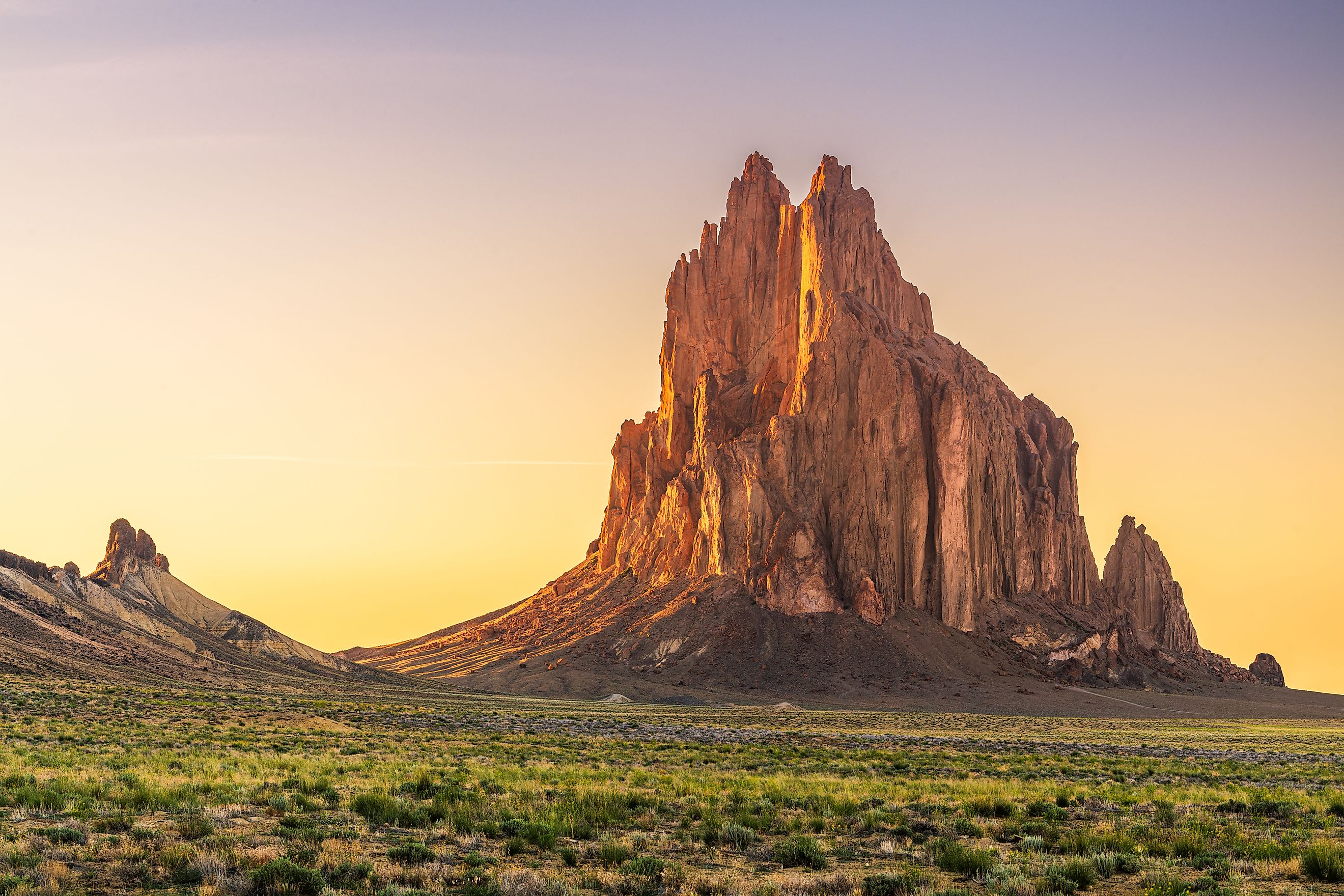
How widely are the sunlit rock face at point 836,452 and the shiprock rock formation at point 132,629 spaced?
2244 inches

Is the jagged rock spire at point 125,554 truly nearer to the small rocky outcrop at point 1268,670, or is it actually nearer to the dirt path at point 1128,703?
the dirt path at point 1128,703

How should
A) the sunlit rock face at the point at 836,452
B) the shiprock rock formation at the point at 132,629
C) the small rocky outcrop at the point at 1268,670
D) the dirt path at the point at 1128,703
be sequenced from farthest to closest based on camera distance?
the small rocky outcrop at the point at 1268,670 → the sunlit rock face at the point at 836,452 → the dirt path at the point at 1128,703 → the shiprock rock formation at the point at 132,629

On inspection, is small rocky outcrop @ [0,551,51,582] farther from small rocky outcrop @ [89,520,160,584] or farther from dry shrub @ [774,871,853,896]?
dry shrub @ [774,871,853,896]

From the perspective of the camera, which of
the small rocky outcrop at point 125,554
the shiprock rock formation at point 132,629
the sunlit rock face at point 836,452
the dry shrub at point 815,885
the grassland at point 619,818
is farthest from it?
the sunlit rock face at point 836,452

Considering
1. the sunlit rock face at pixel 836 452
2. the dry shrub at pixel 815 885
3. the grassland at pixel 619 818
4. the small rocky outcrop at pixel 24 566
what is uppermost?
the sunlit rock face at pixel 836 452

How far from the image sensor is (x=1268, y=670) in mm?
197125

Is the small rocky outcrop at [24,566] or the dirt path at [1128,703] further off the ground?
the small rocky outcrop at [24,566]

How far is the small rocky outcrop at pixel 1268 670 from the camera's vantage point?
196 metres

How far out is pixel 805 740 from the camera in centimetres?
5291

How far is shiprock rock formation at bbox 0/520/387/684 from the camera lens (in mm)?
87750

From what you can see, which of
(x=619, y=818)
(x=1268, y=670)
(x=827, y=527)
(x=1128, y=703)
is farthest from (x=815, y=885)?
(x=1268, y=670)

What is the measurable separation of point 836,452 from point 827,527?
11.0 meters

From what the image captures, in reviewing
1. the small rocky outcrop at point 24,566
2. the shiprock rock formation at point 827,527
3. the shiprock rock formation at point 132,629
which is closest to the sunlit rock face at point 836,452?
the shiprock rock formation at point 827,527

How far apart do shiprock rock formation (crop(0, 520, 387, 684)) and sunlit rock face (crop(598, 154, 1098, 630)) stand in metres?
57.0
